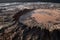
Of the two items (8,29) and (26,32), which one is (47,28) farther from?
(8,29)

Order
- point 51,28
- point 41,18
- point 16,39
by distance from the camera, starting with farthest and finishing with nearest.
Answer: point 41,18 → point 16,39 → point 51,28

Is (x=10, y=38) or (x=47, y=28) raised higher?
(x=47, y=28)

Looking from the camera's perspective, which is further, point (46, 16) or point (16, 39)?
point (46, 16)

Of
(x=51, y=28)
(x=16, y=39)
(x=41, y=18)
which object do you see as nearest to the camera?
(x=51, y=28)

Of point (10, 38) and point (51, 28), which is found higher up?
point (51, 28)

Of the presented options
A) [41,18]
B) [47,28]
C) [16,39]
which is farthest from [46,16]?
[16,39]

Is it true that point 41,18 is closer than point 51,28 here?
No

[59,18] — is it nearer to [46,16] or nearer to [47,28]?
[46,16]

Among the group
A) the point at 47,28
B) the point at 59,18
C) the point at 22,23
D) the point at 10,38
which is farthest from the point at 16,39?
the point at 59,18
